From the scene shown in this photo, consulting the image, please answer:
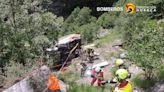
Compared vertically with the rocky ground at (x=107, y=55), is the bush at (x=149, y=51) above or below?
above

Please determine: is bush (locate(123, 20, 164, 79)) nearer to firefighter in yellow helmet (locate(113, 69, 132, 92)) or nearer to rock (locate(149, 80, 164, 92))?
rock (locate(149, 80, 164, 92))

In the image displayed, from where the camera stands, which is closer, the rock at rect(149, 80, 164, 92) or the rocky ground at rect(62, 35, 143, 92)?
the rock at rect(149, 80, 164, 92)

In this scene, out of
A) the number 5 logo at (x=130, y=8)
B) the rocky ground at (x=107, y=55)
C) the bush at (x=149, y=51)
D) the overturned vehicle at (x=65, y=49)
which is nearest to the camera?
the bush at (x=149, y=51)

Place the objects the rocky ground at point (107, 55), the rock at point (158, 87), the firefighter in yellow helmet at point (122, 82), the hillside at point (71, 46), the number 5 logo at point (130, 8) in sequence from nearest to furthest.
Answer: the firefighter in yellow helmet at point (122, 82) < the rock at point (158, 87) < the hillside at point (71, 46) < the rocky ground at point (107, 55) < the number 5 logo at point (130, 8)

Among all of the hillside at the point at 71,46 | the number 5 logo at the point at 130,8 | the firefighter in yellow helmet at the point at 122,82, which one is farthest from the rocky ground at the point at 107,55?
the firefighter in yellow helmet at the point at 122,82

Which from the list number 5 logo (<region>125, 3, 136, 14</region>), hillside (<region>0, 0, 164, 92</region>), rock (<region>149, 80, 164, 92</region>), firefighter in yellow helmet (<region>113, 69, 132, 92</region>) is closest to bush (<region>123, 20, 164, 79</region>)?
hillside (<region>0, 0, 164, 92</region>)

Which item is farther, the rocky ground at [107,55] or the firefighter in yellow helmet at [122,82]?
the rocky ground at [107,55]

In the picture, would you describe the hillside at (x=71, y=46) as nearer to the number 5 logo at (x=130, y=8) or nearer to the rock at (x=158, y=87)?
the rock at (x=158, y=87)

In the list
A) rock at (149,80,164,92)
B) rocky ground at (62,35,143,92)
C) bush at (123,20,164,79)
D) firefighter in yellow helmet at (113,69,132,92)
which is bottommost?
rocky ground at (62,35,143,92)

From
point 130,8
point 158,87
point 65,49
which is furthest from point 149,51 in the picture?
point 130,8

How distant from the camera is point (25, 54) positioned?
830 inches

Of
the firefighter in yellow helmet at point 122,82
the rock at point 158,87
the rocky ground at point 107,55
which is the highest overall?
the firefighter in yellow helmet at point 122,82

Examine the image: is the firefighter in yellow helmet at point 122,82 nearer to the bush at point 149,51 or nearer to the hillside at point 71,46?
the hillside at point 71,46

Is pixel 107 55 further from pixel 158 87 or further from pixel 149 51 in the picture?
pixel 158 87
